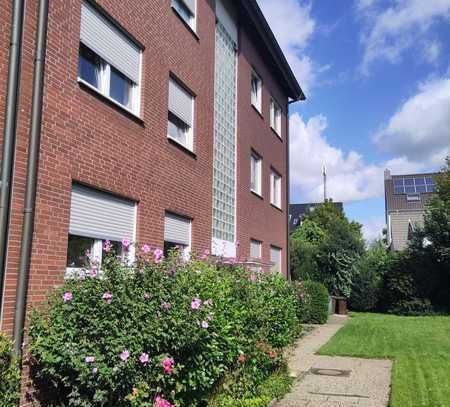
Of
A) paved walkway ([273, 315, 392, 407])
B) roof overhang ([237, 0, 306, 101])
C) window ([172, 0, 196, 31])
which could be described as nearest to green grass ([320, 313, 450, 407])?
paved walkway ([273, 315, 392, 407])

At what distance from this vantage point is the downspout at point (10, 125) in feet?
18.5

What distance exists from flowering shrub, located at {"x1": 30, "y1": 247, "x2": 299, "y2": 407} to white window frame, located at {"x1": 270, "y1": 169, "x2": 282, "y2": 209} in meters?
12.4

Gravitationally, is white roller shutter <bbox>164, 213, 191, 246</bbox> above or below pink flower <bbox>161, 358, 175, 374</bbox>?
above

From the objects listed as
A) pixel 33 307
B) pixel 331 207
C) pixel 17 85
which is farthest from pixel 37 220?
pixel 331 207

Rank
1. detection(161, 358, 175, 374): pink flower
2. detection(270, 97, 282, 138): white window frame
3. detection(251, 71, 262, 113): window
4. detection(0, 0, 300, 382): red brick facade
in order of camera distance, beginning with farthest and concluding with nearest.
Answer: detection(270, 97, 282, 138): white window frame < detection(251, 71, 262, 113): window < detection(0, 0, 300, 382): red brick facade < detection(161, 358, 175, 374): pink flower

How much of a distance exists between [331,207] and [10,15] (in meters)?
43.8

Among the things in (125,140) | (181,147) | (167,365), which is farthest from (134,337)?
(181,147)

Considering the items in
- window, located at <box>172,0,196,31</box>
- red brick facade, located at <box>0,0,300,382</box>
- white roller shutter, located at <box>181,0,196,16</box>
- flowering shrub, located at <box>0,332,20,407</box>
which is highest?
white roller shutter, located at <box>181,0,196,16</box>

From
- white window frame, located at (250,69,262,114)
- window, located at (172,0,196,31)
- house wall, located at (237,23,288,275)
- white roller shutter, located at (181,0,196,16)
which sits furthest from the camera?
white window frame, located at (250,69,262,114)

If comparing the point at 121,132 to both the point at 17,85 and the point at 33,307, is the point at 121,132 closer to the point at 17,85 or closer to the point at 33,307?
the point at 17,85

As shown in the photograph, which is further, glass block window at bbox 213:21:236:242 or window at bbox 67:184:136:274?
glass block window at bbox 213:21:236:242

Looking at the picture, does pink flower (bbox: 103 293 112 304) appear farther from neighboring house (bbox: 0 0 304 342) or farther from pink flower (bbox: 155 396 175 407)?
neighboring house (bbox: 0 0 304 342)

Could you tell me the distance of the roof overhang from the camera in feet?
49.8

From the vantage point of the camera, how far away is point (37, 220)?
627 centimetres
